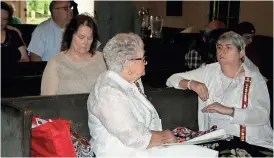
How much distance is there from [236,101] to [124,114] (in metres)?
1.07

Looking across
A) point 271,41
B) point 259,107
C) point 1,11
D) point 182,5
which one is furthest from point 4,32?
point 182,5

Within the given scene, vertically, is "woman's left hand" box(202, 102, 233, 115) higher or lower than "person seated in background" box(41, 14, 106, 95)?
lower

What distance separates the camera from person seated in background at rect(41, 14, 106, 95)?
2975 millimetres

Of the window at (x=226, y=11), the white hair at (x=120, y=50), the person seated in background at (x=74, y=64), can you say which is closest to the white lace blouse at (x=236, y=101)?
the person seated in background at (x=74, y=64)

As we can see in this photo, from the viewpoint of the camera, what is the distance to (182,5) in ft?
28.7

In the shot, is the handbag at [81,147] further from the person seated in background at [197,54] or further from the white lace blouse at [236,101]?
the person seated in background at [197,54]

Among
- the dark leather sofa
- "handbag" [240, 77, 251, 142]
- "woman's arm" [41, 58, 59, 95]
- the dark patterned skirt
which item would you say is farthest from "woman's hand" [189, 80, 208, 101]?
"woman's arm" [41, 58, 59, 95]

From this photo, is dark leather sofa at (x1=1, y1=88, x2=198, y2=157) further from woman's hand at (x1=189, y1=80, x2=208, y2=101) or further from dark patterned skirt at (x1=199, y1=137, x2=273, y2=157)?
dark patterned skirt at (x1=199, y1=137, x2=273, y2=157)

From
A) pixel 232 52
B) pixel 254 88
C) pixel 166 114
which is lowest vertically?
pixel 166 114

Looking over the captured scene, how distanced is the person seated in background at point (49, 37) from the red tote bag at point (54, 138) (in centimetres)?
212

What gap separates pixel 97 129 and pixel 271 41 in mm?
4481

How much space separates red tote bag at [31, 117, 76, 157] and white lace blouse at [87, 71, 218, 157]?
19cm

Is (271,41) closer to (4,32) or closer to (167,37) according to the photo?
(167,37)

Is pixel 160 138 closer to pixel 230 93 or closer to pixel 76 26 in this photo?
pixel 230 93
